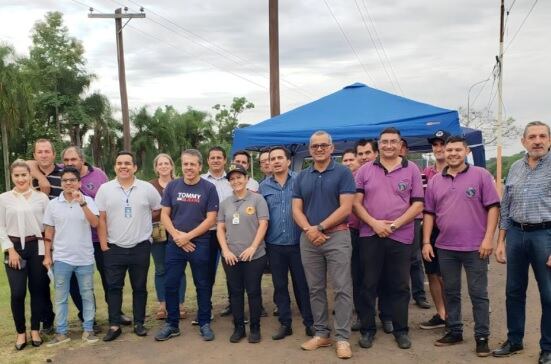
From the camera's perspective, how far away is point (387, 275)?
4543mm

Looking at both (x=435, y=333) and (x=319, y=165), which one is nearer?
(x=319, y=165)

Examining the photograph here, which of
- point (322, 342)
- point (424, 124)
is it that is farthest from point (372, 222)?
point (424, 124)

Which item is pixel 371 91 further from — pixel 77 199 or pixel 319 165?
pixel 77 199

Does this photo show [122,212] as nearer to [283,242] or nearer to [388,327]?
[283,242]

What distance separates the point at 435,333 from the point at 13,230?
409 centimetres

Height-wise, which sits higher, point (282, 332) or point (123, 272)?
point (123, 272)

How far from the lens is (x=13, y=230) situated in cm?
470

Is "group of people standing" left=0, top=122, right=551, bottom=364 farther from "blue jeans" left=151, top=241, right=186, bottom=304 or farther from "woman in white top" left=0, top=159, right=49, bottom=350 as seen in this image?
"blue jeans" left=151, top=241, right=186, bottom=304

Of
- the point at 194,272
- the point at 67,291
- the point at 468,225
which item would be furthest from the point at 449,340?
the point at 67,291

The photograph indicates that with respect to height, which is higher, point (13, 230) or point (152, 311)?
point (13, 230)

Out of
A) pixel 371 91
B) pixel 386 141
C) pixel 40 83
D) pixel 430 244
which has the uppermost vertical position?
pixel 40 83

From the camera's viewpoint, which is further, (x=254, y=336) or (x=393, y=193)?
(x=254, y=336)

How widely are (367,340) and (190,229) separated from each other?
1908mm

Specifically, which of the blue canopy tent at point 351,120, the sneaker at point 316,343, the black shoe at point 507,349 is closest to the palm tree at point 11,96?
the blue canopy tent at point 351,120
